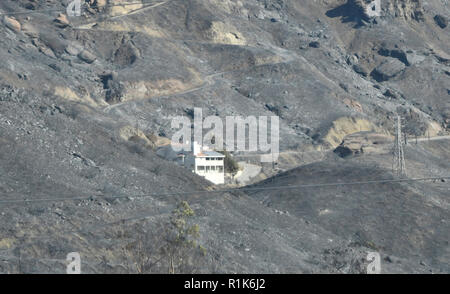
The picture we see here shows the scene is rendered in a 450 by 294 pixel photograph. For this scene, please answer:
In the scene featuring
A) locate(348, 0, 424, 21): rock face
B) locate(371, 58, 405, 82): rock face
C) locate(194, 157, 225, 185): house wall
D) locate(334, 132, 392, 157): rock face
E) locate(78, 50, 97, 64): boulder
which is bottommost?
locate(194, 157, 225, 185): house wall

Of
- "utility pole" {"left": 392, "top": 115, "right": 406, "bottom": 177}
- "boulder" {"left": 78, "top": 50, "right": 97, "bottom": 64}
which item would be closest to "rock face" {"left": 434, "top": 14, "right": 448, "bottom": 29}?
"boulder" {"left": 78, "top": 50, "right": 97, "bottom": 64}

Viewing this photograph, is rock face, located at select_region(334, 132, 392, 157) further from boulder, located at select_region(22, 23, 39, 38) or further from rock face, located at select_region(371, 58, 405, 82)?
boulder, located at select_region(22, 23, 39, 38)

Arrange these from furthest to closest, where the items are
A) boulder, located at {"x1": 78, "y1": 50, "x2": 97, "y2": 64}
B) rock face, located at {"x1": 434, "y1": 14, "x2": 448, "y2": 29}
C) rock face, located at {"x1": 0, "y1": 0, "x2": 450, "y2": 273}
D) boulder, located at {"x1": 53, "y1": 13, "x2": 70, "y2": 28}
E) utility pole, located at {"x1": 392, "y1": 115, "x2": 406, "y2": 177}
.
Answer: rock face, located at {"x1": 434, "y1": 14, "x2": 448, "y2": 29} < boulder, located at {"x1": 53, "y1": 13, "x2": 70, "y2": 28} < boulder, located at {"x1": 78, "y1": 50, "x2": 97, "y2": 64} < utility pole, located at {"x1": 392, "y1": 115, "x2": 406, "y2": 177} < rock face, located at {"x1": 0, "y1": 0, "x2": 450, "y2": 273}

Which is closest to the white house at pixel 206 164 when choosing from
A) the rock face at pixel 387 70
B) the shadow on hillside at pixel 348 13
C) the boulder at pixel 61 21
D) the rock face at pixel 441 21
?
the boulder at pixel 61 21

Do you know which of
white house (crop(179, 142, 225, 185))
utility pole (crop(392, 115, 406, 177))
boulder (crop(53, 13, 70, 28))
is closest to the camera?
utility pole (crop(392, 115, 406, 177))

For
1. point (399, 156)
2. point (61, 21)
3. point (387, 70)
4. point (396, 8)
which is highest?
point (396, 8)

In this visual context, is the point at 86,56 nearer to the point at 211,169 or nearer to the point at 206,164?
the point at 206,164

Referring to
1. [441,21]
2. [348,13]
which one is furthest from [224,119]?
[441,21]

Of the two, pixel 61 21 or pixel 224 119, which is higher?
pixel 61 21
